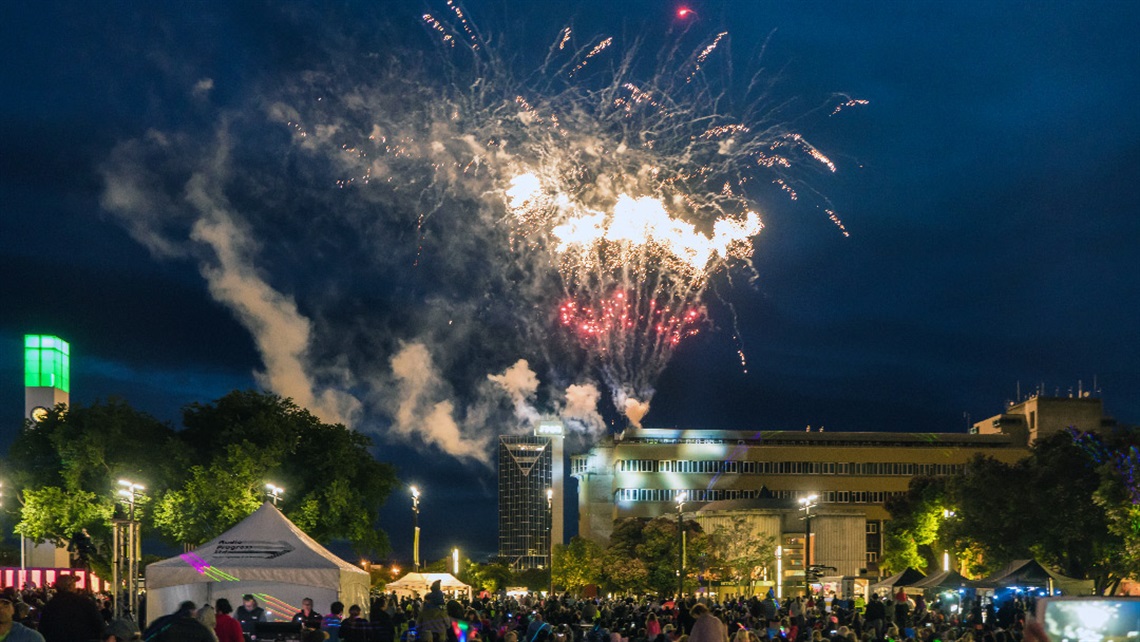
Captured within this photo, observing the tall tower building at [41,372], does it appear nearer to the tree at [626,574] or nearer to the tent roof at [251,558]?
the tree at [626,574]

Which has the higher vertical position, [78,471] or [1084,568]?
[78,471]

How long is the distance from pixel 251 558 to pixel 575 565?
8640cm

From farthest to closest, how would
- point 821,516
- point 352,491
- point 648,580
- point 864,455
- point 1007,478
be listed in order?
point 864,455 → point 821,516 → point 648,580 → point 1007,478 → point 352,491

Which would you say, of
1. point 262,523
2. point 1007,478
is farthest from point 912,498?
point 262,523

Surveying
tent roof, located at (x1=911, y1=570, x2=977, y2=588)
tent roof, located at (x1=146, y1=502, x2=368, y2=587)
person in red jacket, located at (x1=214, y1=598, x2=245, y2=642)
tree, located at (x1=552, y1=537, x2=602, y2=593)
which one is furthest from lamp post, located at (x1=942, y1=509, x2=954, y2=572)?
person in red jacket, located at (x1=214, y1=598, x2=245, y2=642)

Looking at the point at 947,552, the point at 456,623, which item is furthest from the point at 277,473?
the point at 947,552

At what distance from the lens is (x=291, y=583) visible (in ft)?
76.9

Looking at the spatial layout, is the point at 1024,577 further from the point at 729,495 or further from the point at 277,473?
the point at 729,495

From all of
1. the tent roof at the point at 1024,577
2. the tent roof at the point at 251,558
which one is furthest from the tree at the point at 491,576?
the tent roof at the point at 251,558

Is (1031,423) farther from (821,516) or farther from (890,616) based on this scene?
(890,616)

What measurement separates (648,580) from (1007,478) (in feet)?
113

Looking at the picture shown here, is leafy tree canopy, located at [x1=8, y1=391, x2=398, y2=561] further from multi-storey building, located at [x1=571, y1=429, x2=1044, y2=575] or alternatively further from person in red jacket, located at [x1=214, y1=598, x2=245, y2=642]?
multi-storey building, located at [x1=571, y1=429, x2=1044, y2=575]

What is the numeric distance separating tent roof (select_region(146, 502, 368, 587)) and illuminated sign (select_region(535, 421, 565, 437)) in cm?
15730

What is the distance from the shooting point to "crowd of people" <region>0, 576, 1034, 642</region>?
14344 millimetres
